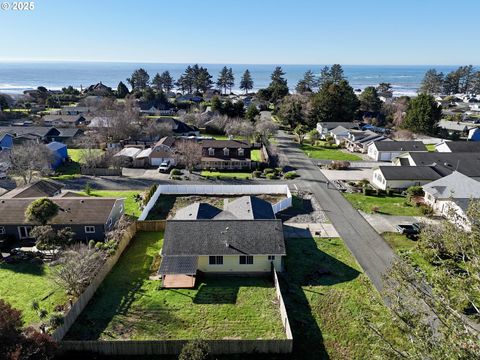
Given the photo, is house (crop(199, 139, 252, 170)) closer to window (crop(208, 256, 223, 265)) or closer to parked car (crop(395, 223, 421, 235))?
parked car (crop(395, 223, 421, 235))

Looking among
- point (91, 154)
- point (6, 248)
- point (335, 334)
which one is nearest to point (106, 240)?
point (6, 248)

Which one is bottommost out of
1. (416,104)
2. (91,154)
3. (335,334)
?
(335,334)

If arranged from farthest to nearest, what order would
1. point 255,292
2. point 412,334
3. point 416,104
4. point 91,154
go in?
point 416,104 → point 91,154 → point 255,292 → point 412,334

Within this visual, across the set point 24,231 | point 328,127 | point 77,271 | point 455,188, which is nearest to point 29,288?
point 77,271

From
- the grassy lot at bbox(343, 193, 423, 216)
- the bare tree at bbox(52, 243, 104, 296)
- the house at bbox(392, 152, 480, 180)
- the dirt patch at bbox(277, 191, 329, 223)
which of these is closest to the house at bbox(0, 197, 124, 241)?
the bare tree at bbox(52, 243, 104, 296)

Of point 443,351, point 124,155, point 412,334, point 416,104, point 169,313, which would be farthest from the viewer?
point 416,104

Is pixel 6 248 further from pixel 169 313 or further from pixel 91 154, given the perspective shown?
pixel 91 154
